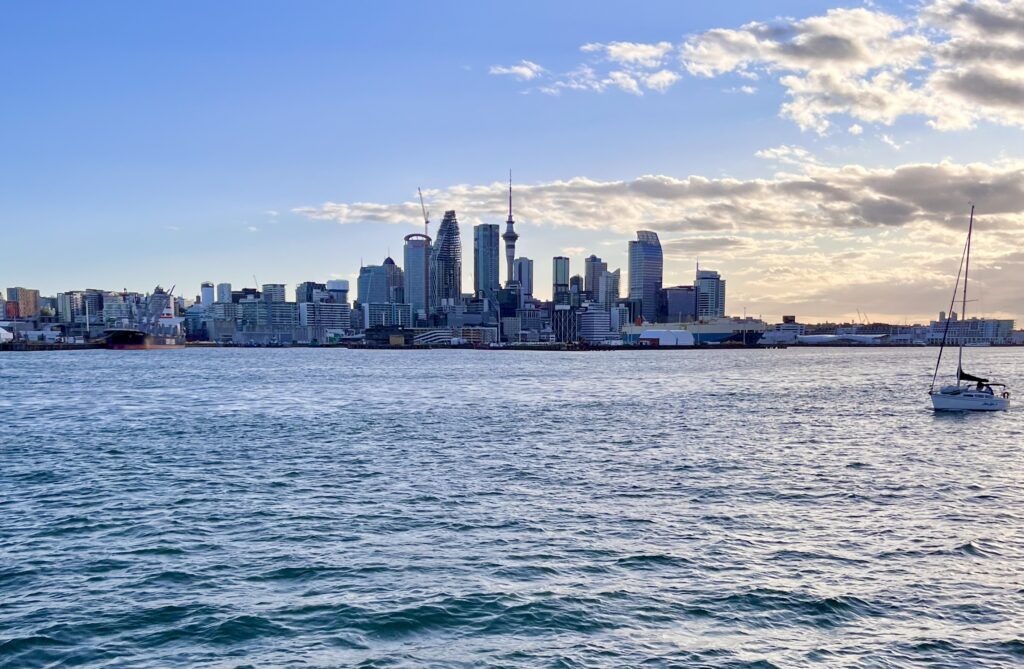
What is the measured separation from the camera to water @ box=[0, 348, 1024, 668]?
53.2 feet

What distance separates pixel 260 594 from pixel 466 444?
26561 mm

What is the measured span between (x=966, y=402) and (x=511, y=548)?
55489 mm

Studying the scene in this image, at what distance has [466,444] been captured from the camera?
45.2m

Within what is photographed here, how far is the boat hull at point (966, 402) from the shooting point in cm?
6350

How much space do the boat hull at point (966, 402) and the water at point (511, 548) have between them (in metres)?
14.1

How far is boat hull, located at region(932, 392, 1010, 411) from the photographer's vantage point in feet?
208

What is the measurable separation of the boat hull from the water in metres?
14.1

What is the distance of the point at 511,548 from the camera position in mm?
22750

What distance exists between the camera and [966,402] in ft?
208

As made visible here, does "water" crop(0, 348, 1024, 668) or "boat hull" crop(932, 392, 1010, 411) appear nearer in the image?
"water" crop(0, 348, 1024, 668)

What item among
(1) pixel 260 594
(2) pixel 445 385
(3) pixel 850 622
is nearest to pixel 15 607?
(1) pixel 260 594

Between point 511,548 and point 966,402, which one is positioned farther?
point 966,402

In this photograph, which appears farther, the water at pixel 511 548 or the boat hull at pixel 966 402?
the boat hull at pixel 966 402

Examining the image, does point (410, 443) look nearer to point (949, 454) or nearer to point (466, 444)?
→ point (466, 444)
